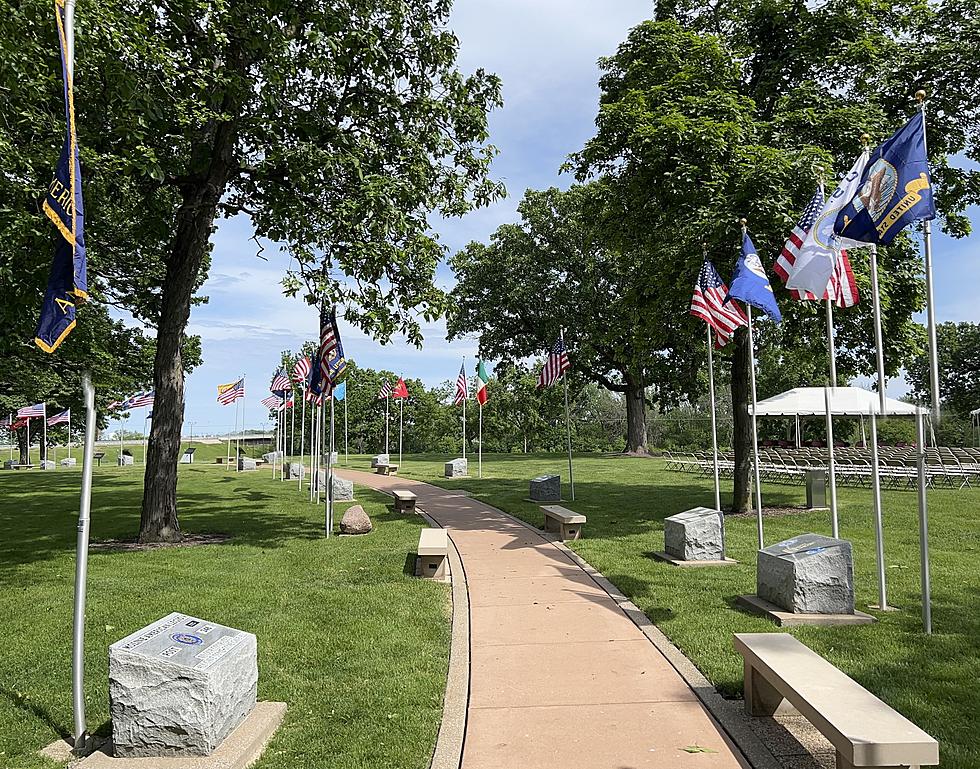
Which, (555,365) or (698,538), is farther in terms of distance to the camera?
(555,365)

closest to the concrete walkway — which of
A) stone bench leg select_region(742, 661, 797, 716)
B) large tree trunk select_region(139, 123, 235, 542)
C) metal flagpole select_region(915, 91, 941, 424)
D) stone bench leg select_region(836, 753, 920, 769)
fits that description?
stone bench leg select_region(742, 661, 797, 716)

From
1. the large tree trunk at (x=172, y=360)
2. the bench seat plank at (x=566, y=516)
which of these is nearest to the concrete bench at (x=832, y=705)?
the bench seat plank at (x=566, y=516)

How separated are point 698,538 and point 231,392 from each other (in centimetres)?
2285

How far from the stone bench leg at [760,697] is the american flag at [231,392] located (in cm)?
2587

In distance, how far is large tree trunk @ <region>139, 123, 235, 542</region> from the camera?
12.4 m

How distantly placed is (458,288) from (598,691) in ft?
107

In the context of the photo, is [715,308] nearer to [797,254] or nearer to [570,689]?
[797,254]

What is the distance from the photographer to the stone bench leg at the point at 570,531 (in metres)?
12.0

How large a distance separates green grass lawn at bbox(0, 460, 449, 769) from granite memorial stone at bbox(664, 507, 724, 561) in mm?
3569

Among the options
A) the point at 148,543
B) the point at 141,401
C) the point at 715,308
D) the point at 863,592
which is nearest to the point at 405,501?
the point at 148,543

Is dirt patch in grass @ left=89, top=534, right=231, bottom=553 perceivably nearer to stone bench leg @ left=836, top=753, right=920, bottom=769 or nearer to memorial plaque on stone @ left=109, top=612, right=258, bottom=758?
memorial plaque on stone @ left=109, top=612, right=258, bottom=758

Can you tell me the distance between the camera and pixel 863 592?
818cm

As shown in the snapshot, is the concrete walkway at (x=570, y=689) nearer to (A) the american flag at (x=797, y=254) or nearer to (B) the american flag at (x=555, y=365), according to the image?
(A) the american flag at (x=797, y=254)

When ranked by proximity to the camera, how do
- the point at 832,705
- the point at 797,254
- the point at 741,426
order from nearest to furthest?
the point at 832,705 → the point at 797,254 → the point at 741,426
